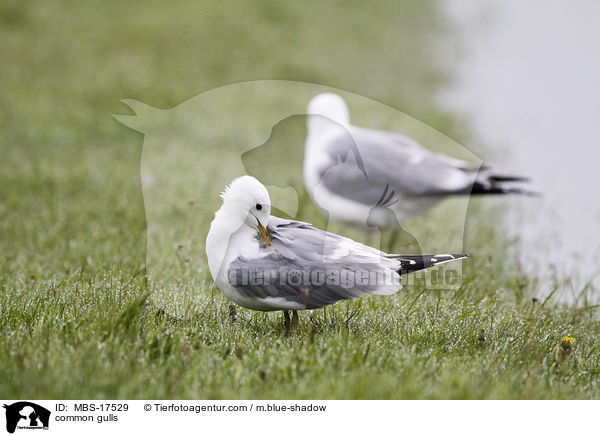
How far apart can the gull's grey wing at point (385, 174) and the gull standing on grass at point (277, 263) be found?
1.88 metres

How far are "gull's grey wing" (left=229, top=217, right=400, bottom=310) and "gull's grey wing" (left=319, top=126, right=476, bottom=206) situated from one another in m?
1.87

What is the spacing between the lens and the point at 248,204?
357cm

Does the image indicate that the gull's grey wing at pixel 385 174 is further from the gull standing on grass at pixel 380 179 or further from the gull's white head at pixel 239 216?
the gull's white head at pixel 239 216

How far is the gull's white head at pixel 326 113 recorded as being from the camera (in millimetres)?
6012

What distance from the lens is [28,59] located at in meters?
10.9

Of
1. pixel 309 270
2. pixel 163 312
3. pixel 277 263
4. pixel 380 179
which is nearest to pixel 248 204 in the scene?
pixel 277 263

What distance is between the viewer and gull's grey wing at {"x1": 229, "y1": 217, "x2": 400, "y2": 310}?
3.52 m

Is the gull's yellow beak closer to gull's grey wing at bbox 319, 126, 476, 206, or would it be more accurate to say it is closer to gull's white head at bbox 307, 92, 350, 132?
gull's grey wing at bbox 319, 126, 476, 206
